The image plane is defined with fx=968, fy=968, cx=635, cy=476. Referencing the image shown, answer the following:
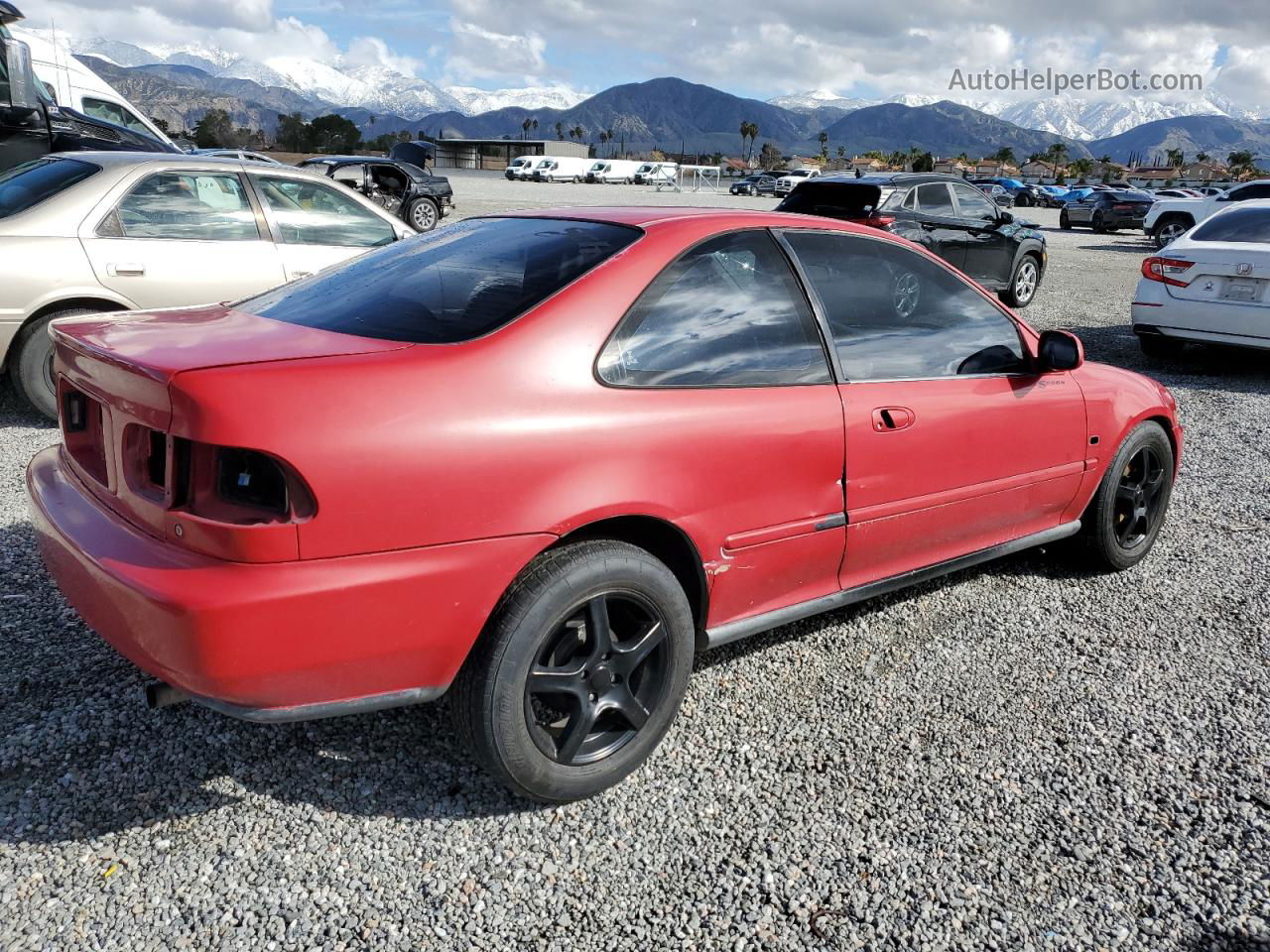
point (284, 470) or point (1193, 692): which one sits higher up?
point (284, 470)

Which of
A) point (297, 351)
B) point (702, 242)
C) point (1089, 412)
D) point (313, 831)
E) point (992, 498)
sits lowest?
point (313, 831)

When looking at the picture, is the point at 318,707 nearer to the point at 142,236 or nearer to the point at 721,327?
the point at 721,327

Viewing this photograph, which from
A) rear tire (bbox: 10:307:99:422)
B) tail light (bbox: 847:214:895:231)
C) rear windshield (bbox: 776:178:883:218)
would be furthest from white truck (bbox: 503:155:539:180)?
rear tire (bbox: 10:307:99:422)

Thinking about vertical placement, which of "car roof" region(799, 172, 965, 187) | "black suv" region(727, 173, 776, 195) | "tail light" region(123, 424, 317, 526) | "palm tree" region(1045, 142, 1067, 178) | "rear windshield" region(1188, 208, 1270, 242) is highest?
"palm tree" region(1045, 142, 1067, 178)

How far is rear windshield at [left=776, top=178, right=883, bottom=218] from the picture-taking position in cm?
1022

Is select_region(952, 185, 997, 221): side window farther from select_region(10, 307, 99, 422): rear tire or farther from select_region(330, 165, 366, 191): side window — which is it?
select_region(10, 307, 99, 422): rear tire

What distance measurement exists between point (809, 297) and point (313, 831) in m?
2.00

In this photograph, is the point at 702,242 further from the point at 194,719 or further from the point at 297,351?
the point at 194,719

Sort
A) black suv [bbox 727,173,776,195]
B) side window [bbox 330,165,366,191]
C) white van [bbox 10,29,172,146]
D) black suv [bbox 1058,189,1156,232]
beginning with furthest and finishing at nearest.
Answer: black suv [bbox 727,173,776,195], black suv [bbox 1058,189,1156,232], side window [bbox 330,165,366,191], white van [bbox 10,29,172,146]

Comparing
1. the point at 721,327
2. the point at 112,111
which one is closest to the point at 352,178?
the point at 112,111

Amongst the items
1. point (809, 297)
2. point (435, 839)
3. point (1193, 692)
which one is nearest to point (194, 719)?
point (435, 839)

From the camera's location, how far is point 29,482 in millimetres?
2711

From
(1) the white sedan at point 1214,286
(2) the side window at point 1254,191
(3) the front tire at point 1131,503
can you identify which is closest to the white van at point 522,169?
(2) the side window at point 1254,191

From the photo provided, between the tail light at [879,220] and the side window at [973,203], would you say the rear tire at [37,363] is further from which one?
the side window at [973,203]
